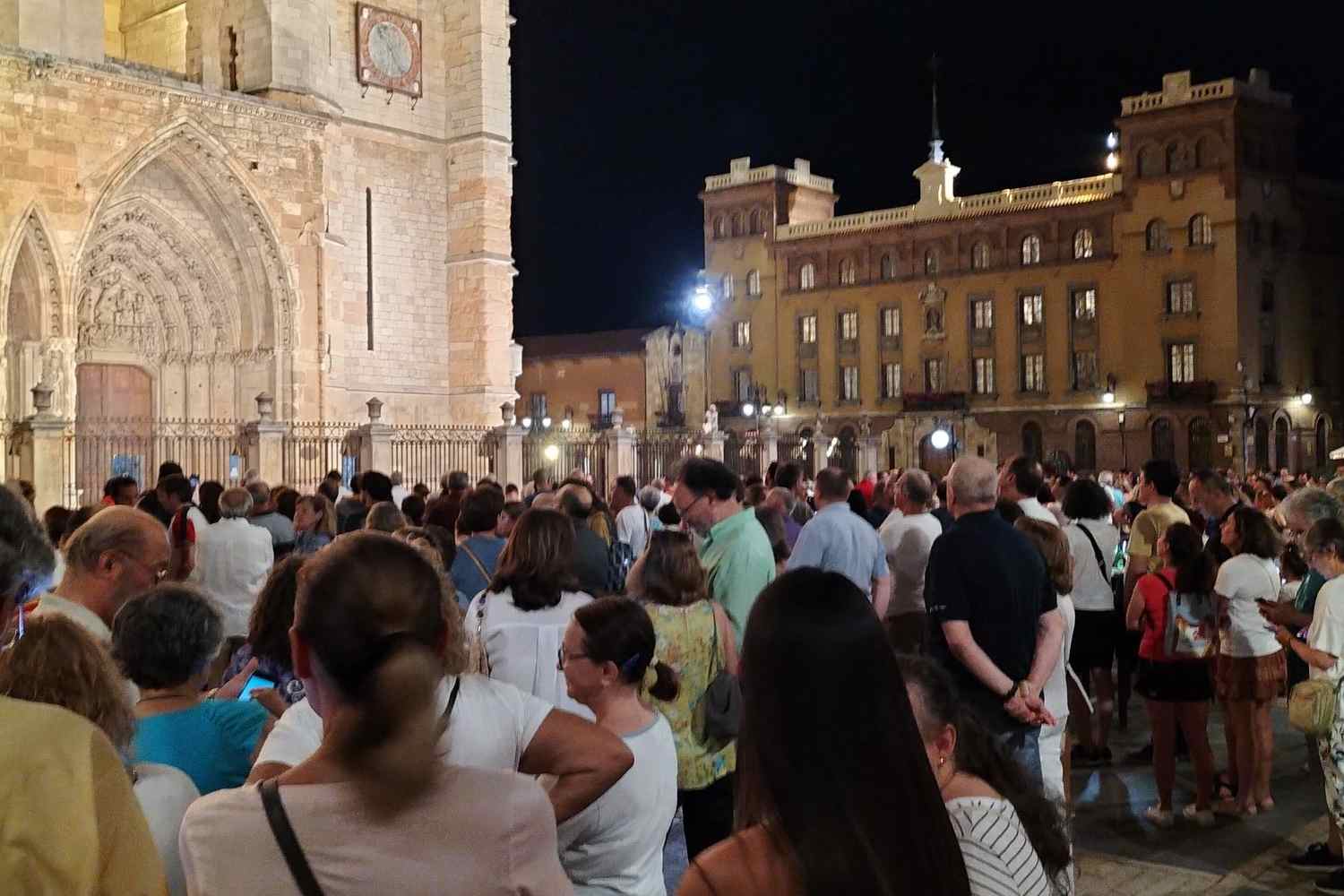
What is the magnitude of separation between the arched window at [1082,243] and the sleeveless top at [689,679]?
151 feet

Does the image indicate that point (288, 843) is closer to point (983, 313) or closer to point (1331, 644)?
point (1331, 644)

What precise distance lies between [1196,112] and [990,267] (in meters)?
9.19

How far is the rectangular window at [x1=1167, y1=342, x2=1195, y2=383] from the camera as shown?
44.9 m

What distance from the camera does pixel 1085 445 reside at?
46969 mm

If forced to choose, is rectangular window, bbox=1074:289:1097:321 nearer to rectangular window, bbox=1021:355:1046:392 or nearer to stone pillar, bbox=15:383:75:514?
rectangular window, bbox=1021:355:1046:392

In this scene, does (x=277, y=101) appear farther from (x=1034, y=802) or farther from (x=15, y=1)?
(x=1034, y=802)

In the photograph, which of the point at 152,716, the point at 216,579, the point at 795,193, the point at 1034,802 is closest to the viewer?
the point at 1034,802

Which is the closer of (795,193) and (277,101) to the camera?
(277,101)

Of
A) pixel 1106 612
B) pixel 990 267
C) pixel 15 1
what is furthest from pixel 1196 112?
pixel 1106 612

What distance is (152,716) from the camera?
3.07m

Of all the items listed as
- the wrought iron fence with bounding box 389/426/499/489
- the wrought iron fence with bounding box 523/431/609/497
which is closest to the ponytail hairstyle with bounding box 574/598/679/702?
the wrought iron fence with bounding box 389/426/499/489

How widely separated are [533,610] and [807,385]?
49.8 meters

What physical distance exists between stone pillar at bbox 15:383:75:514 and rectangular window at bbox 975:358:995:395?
3900 centimetres

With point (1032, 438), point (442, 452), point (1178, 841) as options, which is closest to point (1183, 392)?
point (1032, 438)
